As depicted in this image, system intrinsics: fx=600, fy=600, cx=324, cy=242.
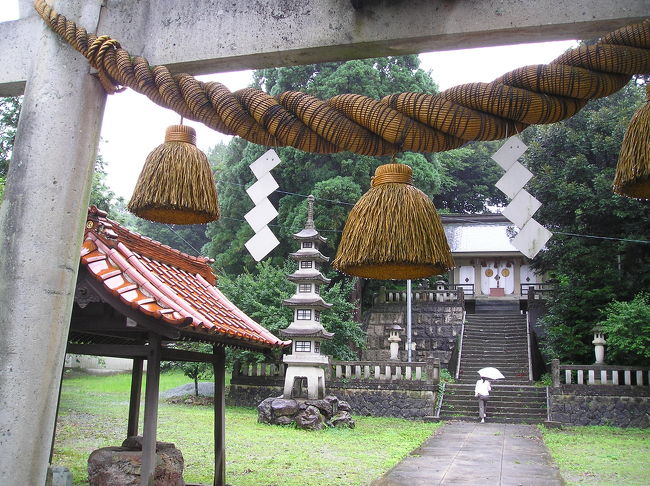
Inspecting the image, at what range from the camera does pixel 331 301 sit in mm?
17641

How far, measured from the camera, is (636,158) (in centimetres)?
206

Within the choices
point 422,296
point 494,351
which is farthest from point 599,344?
point 422,296

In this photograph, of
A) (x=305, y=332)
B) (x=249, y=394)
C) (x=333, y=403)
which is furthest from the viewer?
(x=249, y=394)

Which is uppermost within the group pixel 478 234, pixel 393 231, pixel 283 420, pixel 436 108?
pixel 478 234

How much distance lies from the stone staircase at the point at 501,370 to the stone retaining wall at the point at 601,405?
0.57 m

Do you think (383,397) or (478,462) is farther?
(383,397)

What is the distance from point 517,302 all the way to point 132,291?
934 inches

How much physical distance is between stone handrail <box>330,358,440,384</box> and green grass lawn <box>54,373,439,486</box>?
1.34 meters

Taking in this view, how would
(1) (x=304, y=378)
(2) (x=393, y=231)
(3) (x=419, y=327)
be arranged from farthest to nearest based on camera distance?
(3) (x=419, y=327) → (1) (x=304, y=378) → (2) (x=393, y=231)

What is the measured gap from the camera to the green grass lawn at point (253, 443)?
25.7 ft

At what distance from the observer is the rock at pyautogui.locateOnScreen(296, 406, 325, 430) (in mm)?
13008

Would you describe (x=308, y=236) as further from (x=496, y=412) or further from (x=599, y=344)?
(x=599, y=344)

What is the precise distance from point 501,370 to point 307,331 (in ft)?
24.2

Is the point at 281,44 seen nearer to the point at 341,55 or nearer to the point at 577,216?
the point at 341,55
